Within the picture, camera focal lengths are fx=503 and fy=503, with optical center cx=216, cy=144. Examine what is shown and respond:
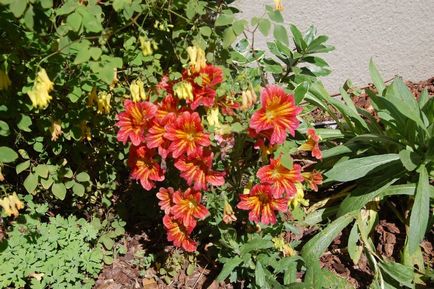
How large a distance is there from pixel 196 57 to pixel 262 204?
70 cm

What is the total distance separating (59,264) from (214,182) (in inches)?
36.5

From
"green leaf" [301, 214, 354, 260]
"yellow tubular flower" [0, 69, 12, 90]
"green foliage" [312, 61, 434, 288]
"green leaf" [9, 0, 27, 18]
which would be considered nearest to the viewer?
"green leaf" [9, 0, 27, 18]

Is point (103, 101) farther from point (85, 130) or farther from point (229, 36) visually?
point (229, 36)

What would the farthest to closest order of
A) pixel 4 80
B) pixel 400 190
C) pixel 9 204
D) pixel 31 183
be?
pixel 400 190 → pixel 31 183 → pixel 9 204 → pixel 4 80

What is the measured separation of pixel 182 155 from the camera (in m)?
2.05

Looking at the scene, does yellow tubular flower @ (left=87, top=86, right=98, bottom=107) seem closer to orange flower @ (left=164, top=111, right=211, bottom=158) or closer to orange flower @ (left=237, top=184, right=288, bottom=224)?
orange flower @ (left=164, top=111, right=211, bottom=158)

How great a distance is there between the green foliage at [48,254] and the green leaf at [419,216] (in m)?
1.53

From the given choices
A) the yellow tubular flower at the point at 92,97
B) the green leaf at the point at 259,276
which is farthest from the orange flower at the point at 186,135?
the green leaf at the point at 259,276

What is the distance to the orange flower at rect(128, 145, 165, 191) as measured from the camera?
2.16 meters

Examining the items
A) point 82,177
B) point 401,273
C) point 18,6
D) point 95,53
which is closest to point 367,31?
point 401,273

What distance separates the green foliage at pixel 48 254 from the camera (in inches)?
92.5

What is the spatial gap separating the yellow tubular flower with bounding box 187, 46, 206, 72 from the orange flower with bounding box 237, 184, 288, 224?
56 cm

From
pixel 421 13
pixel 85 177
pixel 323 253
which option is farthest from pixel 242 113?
pixel 421 13

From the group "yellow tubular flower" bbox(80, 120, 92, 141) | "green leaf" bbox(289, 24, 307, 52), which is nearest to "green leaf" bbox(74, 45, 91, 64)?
"yellow tubular flower" bbox(80, 120, 92, 141)
